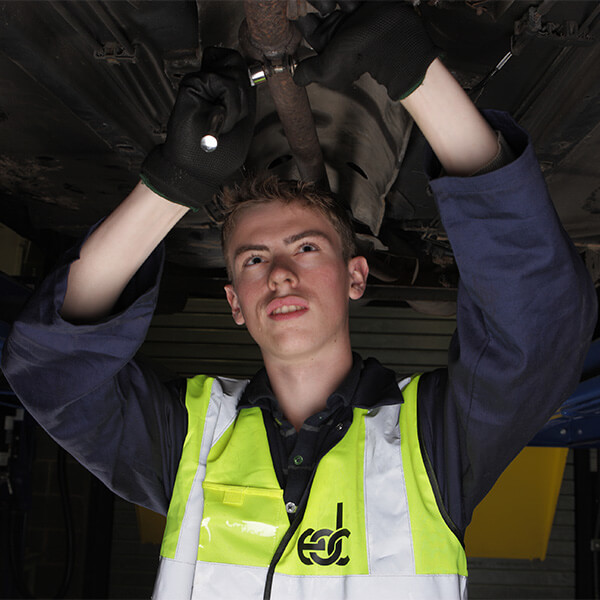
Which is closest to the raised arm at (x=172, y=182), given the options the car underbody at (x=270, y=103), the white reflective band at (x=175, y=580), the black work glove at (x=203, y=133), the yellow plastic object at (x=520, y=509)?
the black work glove at (x=203, y=133)

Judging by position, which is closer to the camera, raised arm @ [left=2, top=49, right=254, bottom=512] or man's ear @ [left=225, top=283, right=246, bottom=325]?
raised arm @ [left=2, top=49, right=254, bottom=512]

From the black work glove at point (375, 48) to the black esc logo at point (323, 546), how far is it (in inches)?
30.1

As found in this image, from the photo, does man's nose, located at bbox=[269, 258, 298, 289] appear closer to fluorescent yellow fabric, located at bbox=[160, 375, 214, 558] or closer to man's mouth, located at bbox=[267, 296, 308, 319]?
man's mouth, located at bbox=[267, 296, 308, 319]

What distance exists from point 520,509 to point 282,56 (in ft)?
8.51

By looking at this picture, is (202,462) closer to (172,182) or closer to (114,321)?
(114,321)

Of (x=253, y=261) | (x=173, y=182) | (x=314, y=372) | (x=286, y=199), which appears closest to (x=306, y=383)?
(x=314, y=372)

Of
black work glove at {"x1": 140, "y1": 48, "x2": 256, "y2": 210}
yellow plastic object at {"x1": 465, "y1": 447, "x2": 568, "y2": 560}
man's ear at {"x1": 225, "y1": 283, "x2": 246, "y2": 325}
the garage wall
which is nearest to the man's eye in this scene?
man's ear at {"x1": 225, "y1": 283, "x2": 246, "y2": 325}

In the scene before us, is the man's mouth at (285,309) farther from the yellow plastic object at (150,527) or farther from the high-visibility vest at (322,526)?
the yellow plastic object at (150,527)

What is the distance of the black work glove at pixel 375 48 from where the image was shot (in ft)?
2.88

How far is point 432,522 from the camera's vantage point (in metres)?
1.14

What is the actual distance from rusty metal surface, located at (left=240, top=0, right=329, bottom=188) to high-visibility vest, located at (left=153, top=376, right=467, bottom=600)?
0.56m

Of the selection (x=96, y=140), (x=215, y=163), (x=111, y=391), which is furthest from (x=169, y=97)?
(x=111, y=391)

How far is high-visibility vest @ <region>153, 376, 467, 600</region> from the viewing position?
1.11 meters

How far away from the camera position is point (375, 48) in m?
0.88
